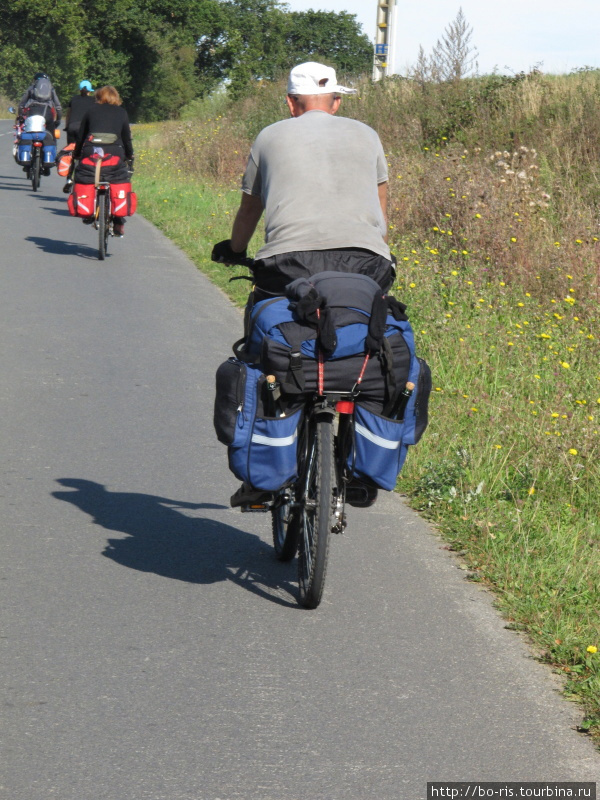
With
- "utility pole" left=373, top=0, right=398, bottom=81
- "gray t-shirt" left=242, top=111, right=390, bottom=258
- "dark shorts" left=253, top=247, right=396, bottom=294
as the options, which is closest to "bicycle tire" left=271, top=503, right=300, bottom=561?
"dark shorts" left=253, top=247, right=396, bottom=294

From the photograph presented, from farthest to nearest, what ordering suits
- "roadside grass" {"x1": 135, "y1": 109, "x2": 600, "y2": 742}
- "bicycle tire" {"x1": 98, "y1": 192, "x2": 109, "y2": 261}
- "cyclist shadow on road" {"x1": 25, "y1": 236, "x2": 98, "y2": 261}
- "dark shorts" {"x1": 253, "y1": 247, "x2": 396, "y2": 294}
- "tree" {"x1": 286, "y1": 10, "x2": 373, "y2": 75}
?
"tree" {"x1": 286, "y1": 10, "x2": 373, "y2": 75}
"cyclist shadow on road" {"x1": 25, "y1": 236, "x2": 98, "y2": 261}
"bicycle tire" {"x1": 98, "y1": 192, "x2": 109, "y2": 261}
"roadside grass" {"x1": 135, "y1": 109, "x2": 600, "y2": 742}
"dark shorts" {"x1": 253, "y1": 247, "x2": 396, "y2": 294}

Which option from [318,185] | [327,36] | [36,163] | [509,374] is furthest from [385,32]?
[327,36]

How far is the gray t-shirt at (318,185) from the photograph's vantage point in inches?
185

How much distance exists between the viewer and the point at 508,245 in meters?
12.5

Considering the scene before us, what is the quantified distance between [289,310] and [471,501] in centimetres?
203

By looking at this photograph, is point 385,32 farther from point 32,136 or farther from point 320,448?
point 320,448

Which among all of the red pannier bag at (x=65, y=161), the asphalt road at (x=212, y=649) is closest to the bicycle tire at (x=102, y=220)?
the red pannier bag at (x=65, y=161)

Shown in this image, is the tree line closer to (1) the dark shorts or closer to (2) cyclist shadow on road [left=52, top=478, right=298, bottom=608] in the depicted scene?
(2) cyclist shadow on road [left=52, top=478, right=298, bottom=608]

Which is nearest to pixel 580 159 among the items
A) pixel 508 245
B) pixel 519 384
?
pixel 508 245

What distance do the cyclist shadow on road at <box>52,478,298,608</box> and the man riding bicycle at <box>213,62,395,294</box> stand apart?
4.18 ft

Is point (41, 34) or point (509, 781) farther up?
point (41, 34)

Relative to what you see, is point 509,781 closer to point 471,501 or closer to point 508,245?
point 471,501

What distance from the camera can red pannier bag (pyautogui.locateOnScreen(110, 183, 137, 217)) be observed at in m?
14.5

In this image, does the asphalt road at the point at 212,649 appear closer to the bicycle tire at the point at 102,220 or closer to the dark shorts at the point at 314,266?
the dark shorts at the point at 314,266
